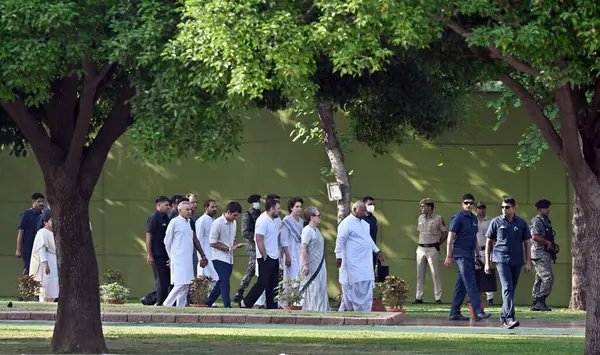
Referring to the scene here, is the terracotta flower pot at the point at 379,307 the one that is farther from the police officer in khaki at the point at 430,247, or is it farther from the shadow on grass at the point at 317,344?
the shadow on grass at the point at 317,344

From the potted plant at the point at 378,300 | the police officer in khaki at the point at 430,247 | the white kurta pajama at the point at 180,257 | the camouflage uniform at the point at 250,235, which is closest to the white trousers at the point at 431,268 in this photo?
the police officer in khaki at the point at 430,247

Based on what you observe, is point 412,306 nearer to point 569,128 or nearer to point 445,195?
point 445,195

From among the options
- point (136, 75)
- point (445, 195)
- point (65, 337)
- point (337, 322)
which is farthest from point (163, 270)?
point (136, 75)

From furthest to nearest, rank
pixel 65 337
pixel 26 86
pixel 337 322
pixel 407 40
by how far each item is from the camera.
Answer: pixel 337 322, pixel 65 337, pixel 26 86, pixel 407 40

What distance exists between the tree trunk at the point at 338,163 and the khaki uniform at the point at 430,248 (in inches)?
59.7

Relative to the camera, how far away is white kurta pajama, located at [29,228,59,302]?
26.5 meters

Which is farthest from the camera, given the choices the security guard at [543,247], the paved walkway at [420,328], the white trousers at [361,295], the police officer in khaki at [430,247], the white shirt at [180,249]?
the police officer in khaki at [430,247]

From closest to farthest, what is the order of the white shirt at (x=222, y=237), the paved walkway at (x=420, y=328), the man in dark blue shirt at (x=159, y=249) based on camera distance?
the paved walkway at (x=420, y=328)
the white shirt at (x=222, y=237)
the man in dark blue shirt at (x=159, y=249)

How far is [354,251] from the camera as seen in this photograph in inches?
925

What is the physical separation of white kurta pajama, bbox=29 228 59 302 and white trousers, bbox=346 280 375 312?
602 cm

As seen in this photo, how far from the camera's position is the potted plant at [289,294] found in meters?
23.6

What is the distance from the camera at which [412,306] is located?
2708cm

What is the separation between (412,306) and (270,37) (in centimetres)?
1485

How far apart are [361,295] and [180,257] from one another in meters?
3.04
